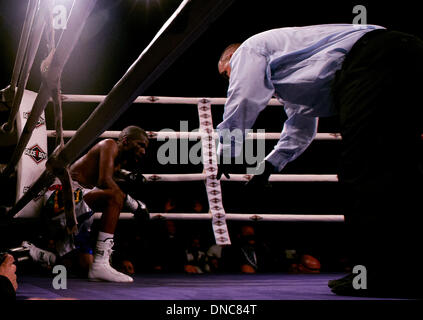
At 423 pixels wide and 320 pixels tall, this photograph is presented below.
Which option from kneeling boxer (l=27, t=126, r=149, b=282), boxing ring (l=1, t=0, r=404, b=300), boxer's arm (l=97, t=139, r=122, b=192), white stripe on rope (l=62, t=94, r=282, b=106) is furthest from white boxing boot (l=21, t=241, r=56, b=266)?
white stripe on rope (l=62, t=94, r=282, b=106)

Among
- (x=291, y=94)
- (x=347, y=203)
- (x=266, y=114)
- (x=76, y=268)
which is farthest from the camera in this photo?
(x=266, y=114)

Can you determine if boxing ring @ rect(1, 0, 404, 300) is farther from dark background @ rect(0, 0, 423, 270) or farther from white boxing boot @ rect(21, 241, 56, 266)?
dark background @ rect(0, 0, 423, 270)

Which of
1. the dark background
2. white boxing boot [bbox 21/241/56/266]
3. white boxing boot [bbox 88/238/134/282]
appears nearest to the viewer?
white boxing boot [bbox 88/238/134/282]

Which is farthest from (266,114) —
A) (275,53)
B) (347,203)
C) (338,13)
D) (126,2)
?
(347,203)

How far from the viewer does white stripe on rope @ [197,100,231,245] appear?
7.86 ft

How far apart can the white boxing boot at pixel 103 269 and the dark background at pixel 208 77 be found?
172cm

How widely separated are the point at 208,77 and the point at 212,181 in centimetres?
195

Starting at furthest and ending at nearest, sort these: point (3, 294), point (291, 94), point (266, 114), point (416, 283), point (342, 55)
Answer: point (266, 114) → point (291, 94) → point (342, 55) → point (416, 283) → point (3, 294)

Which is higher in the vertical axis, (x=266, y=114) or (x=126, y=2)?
(x=126, y=2)

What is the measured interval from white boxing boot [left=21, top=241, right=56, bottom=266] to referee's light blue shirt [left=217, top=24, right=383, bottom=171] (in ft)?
4.65
